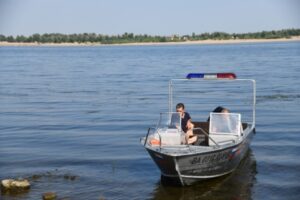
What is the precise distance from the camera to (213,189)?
11.1 metres

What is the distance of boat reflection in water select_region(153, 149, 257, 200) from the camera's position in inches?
420

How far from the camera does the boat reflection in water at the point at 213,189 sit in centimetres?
1067

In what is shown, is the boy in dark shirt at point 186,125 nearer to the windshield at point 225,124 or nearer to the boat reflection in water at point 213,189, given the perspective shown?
the windshield at point 225,124

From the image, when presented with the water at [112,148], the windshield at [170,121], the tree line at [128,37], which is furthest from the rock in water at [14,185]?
the tree line at [128,37]

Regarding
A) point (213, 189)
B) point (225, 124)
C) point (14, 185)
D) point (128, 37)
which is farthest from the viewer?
point (128, 37)

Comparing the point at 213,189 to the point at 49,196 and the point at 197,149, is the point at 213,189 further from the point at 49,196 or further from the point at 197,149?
the point at 49,196

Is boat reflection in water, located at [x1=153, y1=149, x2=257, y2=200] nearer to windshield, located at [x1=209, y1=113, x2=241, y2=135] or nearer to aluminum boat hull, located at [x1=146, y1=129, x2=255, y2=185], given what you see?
aluminum boat hull, located at [x1=146, y1=129, x2=255, y2=185]

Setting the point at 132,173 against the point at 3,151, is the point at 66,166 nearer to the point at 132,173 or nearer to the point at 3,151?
the point at 132,173

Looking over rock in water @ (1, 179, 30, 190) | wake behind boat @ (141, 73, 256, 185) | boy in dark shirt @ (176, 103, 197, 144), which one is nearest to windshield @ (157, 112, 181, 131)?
wake behind boat @ (141, 73, 256, 185)

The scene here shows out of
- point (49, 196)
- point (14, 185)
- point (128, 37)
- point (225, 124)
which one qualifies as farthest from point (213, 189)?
point (128, 37)

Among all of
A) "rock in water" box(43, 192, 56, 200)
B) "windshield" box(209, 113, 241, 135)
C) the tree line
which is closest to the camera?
"rock in water" box(43, 192, 56, 200)

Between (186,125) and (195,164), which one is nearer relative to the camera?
(195,164)

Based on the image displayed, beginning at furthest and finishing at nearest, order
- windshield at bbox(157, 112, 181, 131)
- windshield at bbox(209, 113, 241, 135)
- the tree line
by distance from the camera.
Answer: the tree line, windshield at bbox(209, 113, 241, 135), windshield at bbox(157, 112, 181, 131)

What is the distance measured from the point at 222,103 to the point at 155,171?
39.8 feet
